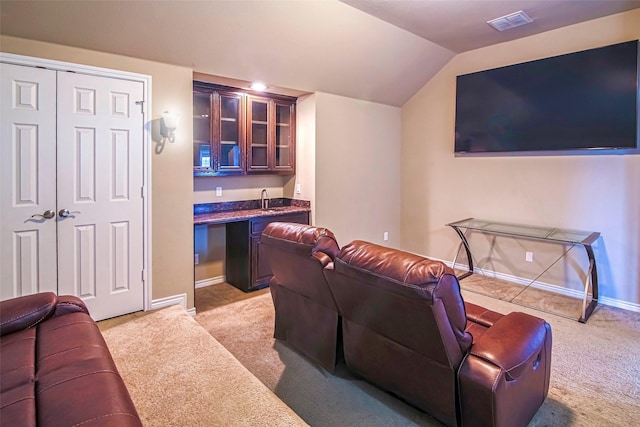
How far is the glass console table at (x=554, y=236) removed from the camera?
363 cm

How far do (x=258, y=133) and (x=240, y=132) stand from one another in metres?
0.28

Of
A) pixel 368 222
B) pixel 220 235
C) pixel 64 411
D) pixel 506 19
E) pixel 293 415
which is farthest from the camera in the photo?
pixel 368 222

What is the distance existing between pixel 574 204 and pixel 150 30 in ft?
15.0

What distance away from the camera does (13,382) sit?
4.54 ft

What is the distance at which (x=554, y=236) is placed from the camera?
3910 millimetres

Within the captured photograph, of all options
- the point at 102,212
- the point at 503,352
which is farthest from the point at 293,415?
the point at 102,212

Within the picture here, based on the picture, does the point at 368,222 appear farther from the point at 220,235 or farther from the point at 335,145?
the point at 220,235

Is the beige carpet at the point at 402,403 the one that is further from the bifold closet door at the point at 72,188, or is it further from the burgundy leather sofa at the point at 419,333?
the bifold closet door at the point at 72,188

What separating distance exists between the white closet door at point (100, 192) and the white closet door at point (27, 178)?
7 centimetres

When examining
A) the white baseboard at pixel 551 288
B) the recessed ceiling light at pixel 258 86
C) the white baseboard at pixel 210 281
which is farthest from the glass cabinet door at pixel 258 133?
the white baseboard at pixel 551 288

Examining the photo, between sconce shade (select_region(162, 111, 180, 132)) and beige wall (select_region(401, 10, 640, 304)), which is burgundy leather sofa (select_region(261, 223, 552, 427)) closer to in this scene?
sconce shade (select_region(162, 111, 180, 132))

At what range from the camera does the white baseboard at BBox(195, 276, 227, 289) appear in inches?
175

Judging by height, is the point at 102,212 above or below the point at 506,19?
below

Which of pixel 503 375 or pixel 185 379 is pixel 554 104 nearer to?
pixel 503 375
